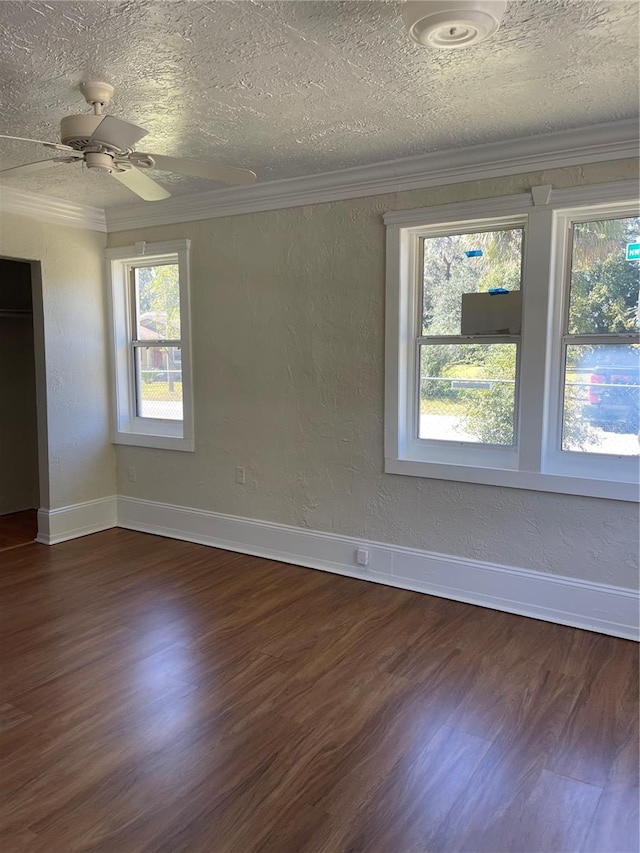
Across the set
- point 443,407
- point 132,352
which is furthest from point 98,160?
point 132,352

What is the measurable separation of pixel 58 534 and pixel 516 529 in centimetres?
348

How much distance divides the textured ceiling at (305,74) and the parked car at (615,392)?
1193 millimetres

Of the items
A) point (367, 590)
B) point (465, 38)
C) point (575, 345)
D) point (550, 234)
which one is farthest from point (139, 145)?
point (367, 590)

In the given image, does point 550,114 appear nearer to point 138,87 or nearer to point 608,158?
point 608,158

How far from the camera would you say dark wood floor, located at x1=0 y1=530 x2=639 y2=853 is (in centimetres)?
Answer: 189

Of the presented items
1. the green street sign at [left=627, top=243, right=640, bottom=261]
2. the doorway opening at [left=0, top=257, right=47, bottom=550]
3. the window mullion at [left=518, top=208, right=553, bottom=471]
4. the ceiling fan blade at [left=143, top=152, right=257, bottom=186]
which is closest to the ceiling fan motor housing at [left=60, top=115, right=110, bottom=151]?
the ceiling fan blade at [left=143, top=152, right=257, bottom=186]

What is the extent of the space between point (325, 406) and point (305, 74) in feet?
6.76

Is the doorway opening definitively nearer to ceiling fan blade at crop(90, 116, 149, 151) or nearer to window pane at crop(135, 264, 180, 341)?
window pane at crop(135, 264, 180, 341)

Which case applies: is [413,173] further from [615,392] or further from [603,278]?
[615,392]

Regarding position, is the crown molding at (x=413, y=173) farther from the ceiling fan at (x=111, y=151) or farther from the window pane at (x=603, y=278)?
the ceiling fan at (x=111, y=151)

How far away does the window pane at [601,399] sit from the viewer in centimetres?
312

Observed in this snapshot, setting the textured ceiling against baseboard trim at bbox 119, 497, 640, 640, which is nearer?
the textured ceiling

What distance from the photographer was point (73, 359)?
188 inches

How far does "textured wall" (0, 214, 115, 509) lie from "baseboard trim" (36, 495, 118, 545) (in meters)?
0.06
